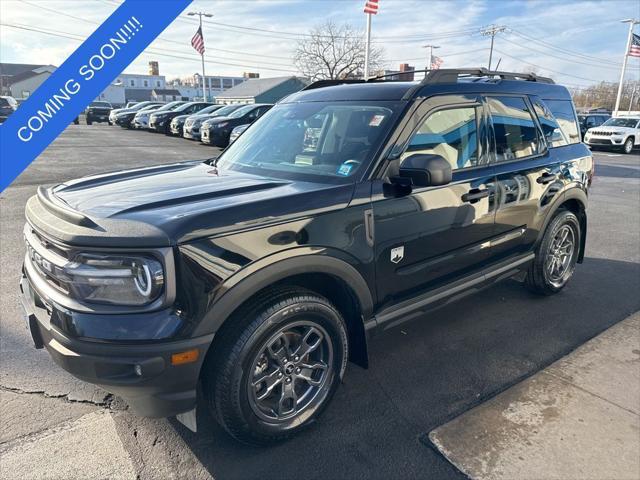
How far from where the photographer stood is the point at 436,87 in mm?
3270

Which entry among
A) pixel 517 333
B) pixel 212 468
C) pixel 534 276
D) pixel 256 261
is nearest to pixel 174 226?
pixel 256 261

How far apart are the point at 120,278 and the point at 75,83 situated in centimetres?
181

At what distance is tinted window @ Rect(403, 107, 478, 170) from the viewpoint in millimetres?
3119

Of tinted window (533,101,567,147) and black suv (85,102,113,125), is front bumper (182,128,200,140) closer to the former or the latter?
tinted window (533,101,567,147)

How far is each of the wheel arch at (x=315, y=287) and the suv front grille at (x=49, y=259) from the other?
68cm

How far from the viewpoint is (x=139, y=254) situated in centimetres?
204

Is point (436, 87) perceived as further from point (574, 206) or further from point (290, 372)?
point (574, 206)

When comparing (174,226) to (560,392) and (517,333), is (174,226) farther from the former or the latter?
(517,333)

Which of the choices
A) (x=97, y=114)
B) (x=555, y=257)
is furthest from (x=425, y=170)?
(x=97, y=114)

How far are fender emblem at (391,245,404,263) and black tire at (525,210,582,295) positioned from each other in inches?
79.1

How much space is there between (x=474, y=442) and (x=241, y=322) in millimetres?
1437

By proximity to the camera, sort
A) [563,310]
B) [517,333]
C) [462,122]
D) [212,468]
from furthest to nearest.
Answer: [563,310], [517,333], [462,122], [212,468]

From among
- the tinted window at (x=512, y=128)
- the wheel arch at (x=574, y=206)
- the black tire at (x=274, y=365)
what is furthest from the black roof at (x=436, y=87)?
the black tire at (x=274, y=365)

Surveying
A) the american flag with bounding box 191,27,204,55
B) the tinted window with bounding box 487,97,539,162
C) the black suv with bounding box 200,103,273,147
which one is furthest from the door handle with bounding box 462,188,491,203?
the american flag with bounding box 191,27,204,55
